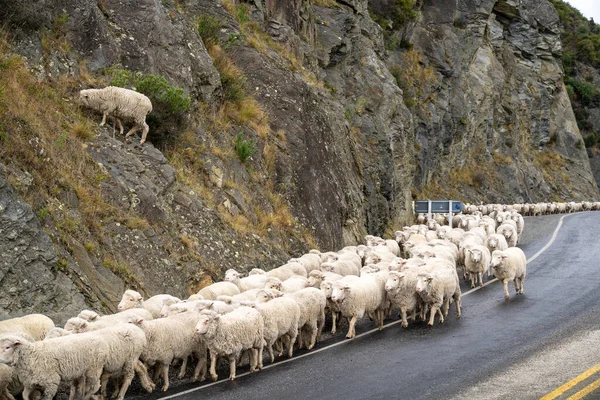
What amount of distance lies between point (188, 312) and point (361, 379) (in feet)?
9.76

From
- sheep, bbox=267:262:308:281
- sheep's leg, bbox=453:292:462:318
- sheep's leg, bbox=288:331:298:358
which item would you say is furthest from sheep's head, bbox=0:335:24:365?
sheep's leg, bbox=453:292:462:318

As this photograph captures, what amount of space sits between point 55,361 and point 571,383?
697 centimetres

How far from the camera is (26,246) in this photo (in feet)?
41.4

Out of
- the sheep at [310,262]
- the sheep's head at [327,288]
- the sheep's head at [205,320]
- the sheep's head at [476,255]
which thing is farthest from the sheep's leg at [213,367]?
the sheep's head at [476,255]

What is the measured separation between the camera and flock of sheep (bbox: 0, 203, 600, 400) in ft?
32.8

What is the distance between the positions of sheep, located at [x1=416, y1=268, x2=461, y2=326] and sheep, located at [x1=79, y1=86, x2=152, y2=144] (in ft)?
24.8

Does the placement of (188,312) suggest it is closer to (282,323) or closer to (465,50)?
(282,323)

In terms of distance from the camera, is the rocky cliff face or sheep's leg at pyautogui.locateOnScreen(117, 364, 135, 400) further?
the rocky cliff face

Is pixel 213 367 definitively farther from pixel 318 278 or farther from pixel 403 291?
pixel 403 291

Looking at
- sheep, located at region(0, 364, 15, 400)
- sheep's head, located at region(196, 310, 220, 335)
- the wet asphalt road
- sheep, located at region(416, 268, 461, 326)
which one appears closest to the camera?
sheep, located at region(0, 364, 15, 400)

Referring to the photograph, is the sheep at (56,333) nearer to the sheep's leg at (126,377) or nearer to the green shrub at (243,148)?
the sheep's leg at (126,377)

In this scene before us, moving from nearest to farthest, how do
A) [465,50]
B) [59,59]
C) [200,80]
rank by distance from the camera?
[59,59] < [200,80] < [465,50]

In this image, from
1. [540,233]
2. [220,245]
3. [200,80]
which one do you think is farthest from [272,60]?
[540,233]

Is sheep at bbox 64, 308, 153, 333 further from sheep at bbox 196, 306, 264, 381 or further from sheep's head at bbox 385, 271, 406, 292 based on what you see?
sheep's head at bbox 385, 271, 406, 292
